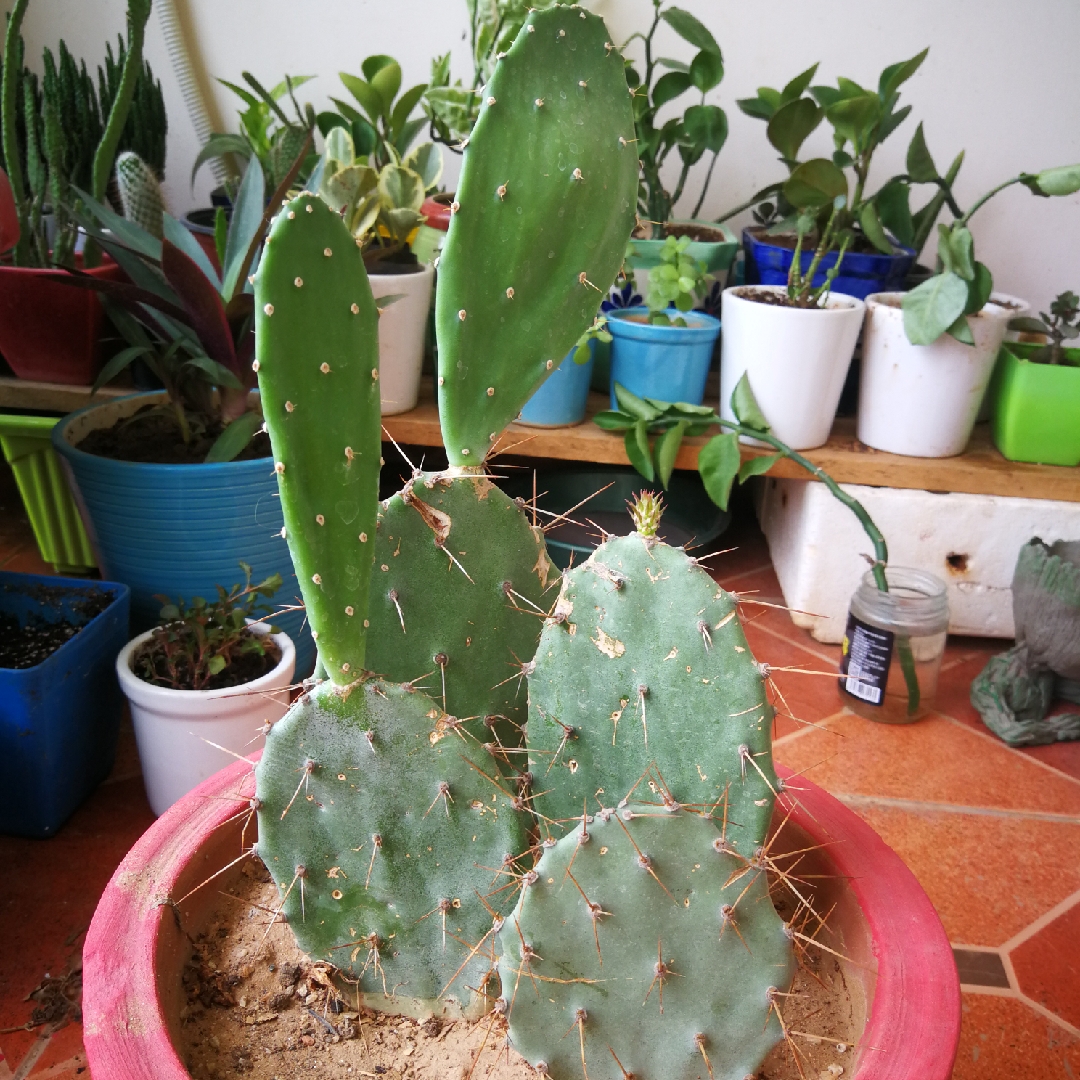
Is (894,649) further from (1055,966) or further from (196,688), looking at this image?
(196,688)

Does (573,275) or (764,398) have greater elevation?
(573,275)

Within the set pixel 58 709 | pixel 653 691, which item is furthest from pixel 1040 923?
pixel 58 709

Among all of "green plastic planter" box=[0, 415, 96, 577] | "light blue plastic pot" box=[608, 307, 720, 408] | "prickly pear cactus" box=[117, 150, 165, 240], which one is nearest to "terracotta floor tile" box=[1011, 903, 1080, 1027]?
"light blue plastic pot" box=[608, 307, 720, 408]

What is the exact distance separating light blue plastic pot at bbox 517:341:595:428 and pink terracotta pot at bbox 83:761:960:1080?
86 centimetres

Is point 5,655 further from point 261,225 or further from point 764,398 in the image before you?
point 764,398

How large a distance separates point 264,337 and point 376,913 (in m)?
0.36

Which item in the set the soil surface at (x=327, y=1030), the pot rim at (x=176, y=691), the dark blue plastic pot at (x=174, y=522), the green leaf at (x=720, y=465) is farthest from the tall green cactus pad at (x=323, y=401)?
the green leaf at (x=720, y=465)

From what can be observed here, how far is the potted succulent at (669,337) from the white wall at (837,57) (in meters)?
0.46

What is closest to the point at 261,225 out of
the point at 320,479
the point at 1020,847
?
the point at 320,479

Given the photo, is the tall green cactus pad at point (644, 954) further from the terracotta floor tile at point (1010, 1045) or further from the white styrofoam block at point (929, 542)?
the white styrofoam block at point (929, 542)

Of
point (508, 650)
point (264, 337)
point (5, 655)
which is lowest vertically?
point (5, 655)

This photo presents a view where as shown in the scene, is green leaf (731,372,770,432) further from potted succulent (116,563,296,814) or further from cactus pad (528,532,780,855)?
cactus pad (528,532,780,855)

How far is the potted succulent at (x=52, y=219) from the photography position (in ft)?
4.52

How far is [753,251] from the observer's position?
A: 5.10 feet
